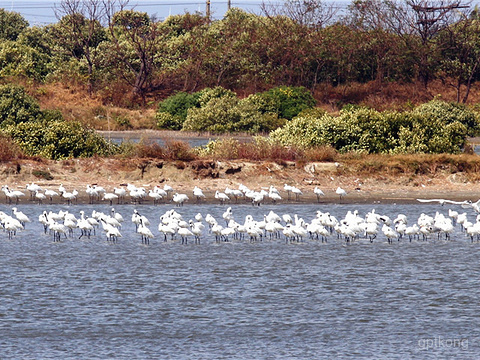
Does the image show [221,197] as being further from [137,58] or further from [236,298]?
Result: [137,58]

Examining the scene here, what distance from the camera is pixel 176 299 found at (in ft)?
58.2

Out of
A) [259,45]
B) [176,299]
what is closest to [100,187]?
[176,299]

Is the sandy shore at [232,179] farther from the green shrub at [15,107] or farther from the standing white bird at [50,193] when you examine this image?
the green shrub at [15,107]

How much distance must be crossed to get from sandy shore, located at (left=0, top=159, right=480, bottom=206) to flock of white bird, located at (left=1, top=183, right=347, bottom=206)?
0.60 metres

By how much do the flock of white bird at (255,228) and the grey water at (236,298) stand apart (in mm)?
313

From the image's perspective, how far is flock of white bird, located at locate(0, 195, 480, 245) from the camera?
79.3 ft

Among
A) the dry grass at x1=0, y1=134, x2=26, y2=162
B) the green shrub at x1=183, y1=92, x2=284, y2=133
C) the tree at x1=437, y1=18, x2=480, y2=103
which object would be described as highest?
the tree at x1=437, y1=18, x2=480, y2=103

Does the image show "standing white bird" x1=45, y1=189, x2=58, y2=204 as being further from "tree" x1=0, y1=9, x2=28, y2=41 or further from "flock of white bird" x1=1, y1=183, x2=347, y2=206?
"tree" x1=0, y1=9, x2=28, y2=41

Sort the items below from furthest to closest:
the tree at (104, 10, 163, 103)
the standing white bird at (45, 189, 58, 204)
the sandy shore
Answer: the tree at (104, 10, 163, 103) < the sandy shore < the standing white bird at (45, 189, 58, 204)

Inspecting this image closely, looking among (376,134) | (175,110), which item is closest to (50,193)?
(376,134)

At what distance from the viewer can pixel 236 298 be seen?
17891mm

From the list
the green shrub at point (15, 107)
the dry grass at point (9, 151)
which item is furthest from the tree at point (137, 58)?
the dry grass at point (9, 151)

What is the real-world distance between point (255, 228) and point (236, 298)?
650cm

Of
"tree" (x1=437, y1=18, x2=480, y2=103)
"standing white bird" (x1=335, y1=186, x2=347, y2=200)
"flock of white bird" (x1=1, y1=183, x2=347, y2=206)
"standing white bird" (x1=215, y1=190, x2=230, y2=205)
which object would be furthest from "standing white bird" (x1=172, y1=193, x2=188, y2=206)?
"tree" (x1=437, y1=18, x2=480, y2=103)
